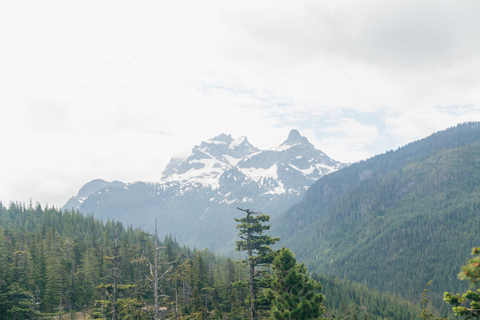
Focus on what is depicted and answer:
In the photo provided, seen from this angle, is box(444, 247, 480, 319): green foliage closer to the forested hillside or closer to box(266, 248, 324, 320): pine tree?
box(266, 248, 324, 320): pine tree

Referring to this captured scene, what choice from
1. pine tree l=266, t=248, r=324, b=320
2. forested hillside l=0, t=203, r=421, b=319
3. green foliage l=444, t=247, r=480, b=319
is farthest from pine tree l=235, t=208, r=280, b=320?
green foliage l=444, t=247, r=480, b=319

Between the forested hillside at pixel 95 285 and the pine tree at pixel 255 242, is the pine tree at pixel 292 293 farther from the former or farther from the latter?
the forested hillside at pixel 95 285

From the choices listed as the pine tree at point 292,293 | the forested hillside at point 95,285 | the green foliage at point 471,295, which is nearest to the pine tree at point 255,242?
the pine tree at point 292,293

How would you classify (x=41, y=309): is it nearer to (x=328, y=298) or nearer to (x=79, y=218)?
(x=328, y=298)

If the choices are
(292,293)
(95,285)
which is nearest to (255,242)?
(292,293)

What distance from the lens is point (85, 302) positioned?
8638cm

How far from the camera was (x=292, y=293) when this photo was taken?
24062 millimetres

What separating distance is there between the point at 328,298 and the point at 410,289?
8541 centimetres

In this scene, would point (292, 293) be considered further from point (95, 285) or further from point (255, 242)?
point (95, 285)

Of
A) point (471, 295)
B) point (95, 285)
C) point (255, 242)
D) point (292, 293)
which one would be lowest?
point (95, 285)

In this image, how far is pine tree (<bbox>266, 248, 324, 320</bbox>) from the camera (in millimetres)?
23281

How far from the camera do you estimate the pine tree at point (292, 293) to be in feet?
76.4

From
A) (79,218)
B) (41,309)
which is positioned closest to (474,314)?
(41,309)

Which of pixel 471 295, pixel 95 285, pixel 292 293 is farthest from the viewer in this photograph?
pixel 95 285
